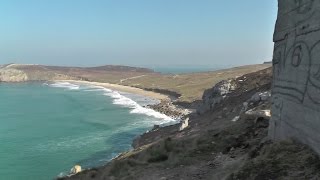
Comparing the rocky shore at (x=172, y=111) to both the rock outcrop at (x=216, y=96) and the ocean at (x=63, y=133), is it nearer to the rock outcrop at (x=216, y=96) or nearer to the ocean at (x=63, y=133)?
the ocean at (x=63, y=133)

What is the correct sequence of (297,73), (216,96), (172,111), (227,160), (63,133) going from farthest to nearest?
(172,111) < (63,133) < (216,96) < (227,160) < (297,73)

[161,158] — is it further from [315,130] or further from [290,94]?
[315,130]

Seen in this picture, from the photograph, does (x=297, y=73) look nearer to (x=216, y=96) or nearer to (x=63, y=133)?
(x=216, y=96)

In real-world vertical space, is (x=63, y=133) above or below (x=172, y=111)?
below

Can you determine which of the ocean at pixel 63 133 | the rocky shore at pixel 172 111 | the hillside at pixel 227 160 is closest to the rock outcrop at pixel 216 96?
the ocean at pixel 63 133

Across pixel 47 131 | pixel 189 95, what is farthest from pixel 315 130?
pixel 189 95

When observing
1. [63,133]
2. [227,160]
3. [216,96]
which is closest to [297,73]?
[227,160]
